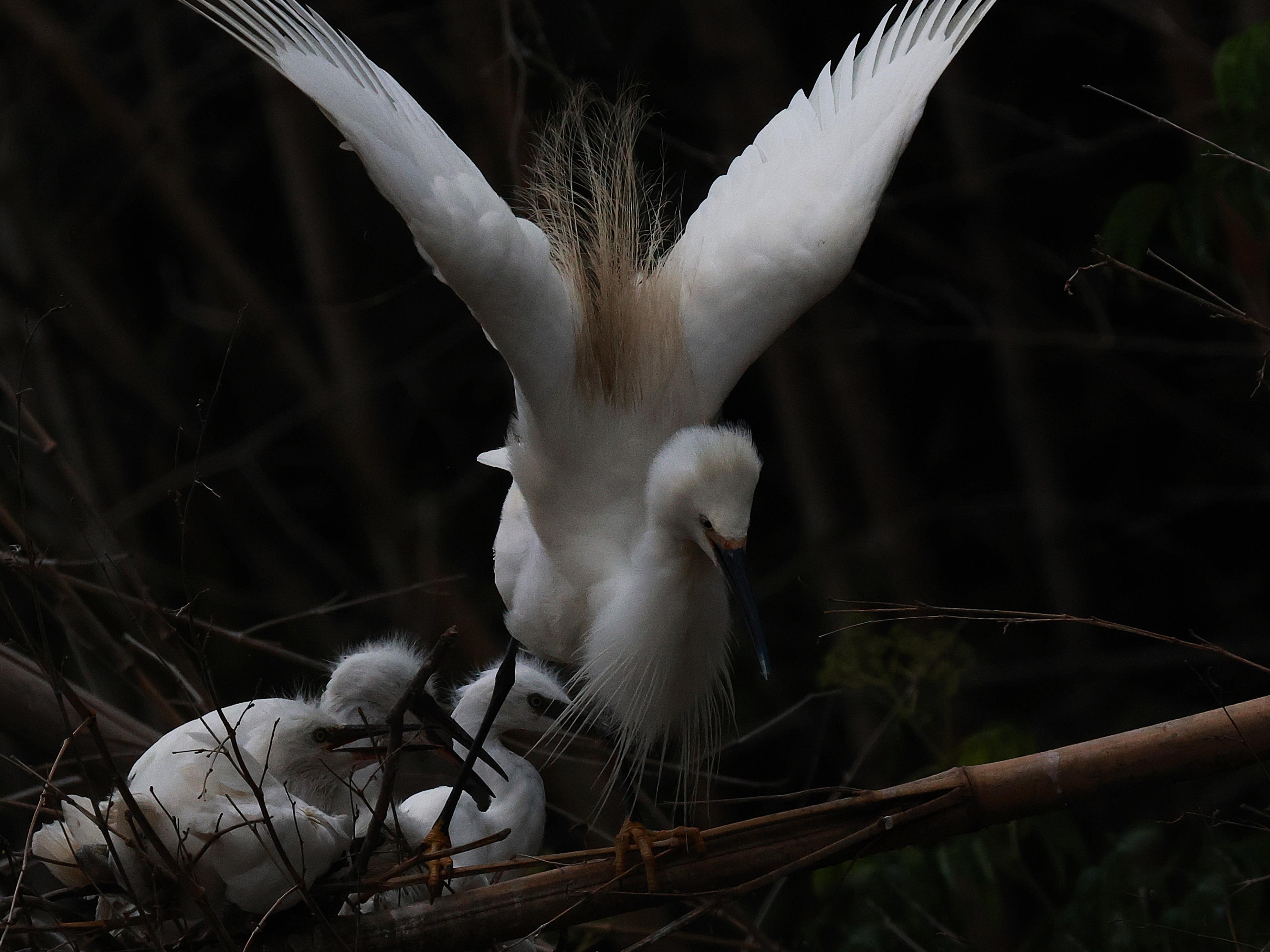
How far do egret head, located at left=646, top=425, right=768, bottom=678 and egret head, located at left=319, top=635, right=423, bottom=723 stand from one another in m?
0.65

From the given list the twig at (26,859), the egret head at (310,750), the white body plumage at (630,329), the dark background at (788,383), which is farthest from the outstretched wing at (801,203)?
the dark background at (788,383)

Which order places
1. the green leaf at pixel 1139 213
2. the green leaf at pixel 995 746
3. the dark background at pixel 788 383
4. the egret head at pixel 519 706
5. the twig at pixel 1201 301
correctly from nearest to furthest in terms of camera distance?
the twig at pixel 1201 301 < the green leaf at pixel 995 746 < the green leaf at pixel 1139 213 < the egret head at pixel 519 706 < the dark background at pixel 788 383

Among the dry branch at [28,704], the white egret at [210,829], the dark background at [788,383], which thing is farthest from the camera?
the dark background at [788,383]

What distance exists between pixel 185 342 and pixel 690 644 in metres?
4.25

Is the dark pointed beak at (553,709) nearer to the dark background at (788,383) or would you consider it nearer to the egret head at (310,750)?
the egret head at (310,750)

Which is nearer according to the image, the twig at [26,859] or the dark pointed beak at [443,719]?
the twig at [26,859]

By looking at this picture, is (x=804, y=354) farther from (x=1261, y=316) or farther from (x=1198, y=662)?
(x=1261, y=316)

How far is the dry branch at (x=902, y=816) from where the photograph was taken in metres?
1.69

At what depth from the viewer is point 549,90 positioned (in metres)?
4.03

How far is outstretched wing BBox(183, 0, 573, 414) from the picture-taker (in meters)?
1.95

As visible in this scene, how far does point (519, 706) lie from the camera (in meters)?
2.59

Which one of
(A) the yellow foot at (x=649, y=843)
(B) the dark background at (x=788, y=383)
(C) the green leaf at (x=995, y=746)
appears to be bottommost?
(A) the yellow foot at (x=649, y=843)

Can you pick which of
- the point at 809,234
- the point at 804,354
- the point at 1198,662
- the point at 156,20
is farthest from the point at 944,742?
the point at 156,20

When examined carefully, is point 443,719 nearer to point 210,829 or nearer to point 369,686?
point 369,686
